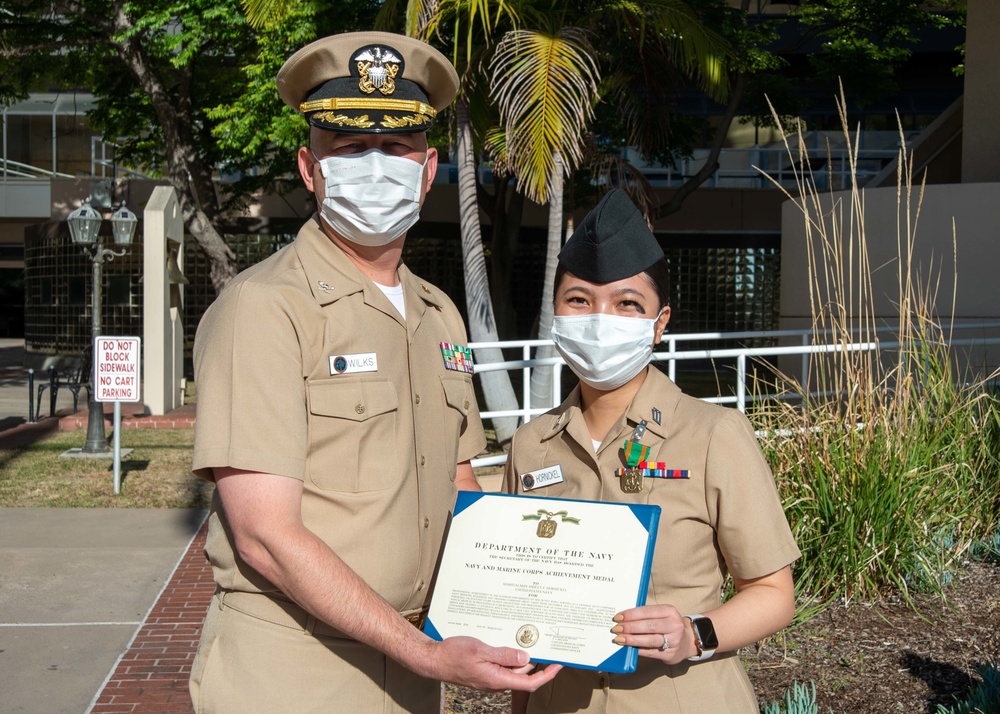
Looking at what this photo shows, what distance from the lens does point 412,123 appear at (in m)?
2.44

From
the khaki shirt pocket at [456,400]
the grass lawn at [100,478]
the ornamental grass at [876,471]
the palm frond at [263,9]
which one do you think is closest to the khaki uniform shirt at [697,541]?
the khaki shirt pocket at [456,400]

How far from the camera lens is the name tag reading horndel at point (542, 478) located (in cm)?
242

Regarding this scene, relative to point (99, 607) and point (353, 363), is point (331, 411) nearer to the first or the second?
point (353, 363)

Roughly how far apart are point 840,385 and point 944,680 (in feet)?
5.90

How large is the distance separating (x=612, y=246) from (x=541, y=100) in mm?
8475

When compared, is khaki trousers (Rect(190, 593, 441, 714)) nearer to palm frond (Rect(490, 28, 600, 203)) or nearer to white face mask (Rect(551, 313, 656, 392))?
white face mask (Rect(551, 313, 656, 392))

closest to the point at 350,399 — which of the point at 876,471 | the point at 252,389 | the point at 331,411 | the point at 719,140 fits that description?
the point at 331,411

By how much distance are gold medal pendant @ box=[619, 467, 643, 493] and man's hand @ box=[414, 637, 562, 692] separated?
1.50ft

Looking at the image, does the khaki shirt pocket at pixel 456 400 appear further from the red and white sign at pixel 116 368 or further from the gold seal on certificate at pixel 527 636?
the red and white sign at pixel 116 368

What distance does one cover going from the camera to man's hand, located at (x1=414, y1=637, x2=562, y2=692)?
196 cm

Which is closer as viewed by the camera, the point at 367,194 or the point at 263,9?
the point at 367,194

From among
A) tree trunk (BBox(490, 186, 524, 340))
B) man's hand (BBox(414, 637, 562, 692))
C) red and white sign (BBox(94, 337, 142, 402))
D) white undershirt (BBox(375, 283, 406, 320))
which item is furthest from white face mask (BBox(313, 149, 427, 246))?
tree trunk (BBox(490, 186, 524, 340))

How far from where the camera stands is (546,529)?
2.16m

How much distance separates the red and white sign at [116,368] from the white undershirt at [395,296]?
Result: 8454 mm
